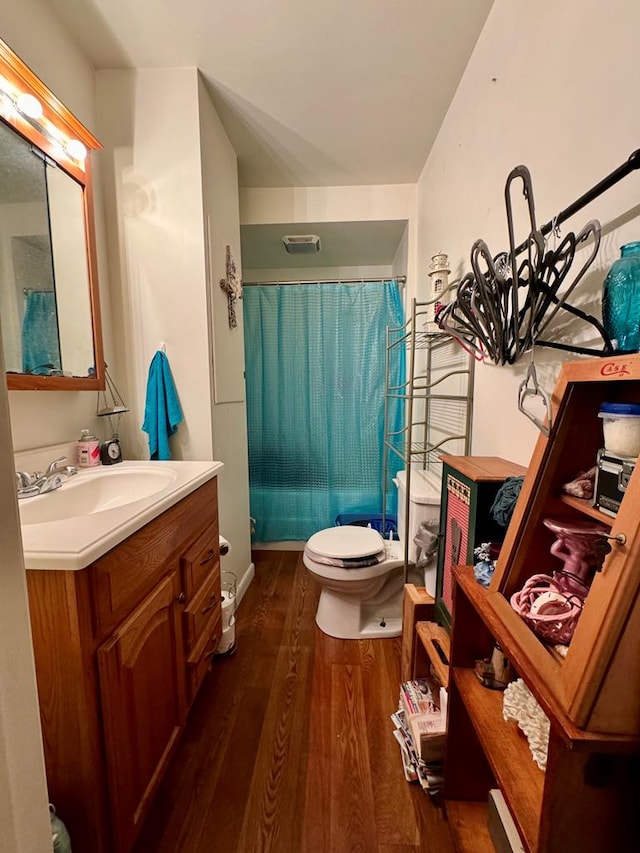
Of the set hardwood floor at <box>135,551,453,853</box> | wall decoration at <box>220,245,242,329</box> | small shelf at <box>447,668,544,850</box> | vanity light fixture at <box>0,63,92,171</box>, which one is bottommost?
hardwood floor at <box>135,551,453,853</box>

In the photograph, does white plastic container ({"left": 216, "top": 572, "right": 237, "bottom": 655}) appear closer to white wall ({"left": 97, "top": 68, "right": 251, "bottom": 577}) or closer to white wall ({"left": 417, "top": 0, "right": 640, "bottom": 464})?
white wall ({"left": 97, "top": 68, "right": 251, "bottom": 577})

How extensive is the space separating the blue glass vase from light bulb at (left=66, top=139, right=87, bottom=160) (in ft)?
5.60

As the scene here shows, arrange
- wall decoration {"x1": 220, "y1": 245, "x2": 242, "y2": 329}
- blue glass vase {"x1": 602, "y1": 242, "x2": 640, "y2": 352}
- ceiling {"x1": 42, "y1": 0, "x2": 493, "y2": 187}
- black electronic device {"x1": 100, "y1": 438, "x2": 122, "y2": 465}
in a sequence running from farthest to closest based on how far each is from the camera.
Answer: wall decoration {"x1": 220, "y1": 245, "x2": 242, "y2": 329} → black electronic device {"x1": 100, "y1": 438, "x2": 122, "y2": 465} → ceiling {"x1": 42, "y1": 0, "x2": 493, "y2": 187} → blue glass vase {"x1": 602, "y1": 242, "x2": 640, "y2": 352}

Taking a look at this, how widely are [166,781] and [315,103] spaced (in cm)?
268

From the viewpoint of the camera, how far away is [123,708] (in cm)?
75

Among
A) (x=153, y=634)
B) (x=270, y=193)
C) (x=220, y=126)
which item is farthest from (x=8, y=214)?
(x=270, y=193)

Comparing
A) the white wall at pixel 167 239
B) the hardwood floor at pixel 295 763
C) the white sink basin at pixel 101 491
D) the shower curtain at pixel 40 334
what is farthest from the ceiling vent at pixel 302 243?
the hardwood floor at pixel 295 763

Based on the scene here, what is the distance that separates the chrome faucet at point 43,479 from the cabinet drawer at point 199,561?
455 mm

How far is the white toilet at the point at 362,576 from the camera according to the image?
1.55 meters

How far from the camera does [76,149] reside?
1.24 metres

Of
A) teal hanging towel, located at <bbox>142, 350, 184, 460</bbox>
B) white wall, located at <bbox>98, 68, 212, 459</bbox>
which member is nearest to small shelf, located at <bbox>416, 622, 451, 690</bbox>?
white wall, located at <bbox>98, 68, 212, 459</bbox>

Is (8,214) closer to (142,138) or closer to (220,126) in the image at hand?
(142,138)

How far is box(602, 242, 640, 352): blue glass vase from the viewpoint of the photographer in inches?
21.5

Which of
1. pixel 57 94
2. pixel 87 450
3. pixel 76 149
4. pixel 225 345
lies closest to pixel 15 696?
pixel 87 450
